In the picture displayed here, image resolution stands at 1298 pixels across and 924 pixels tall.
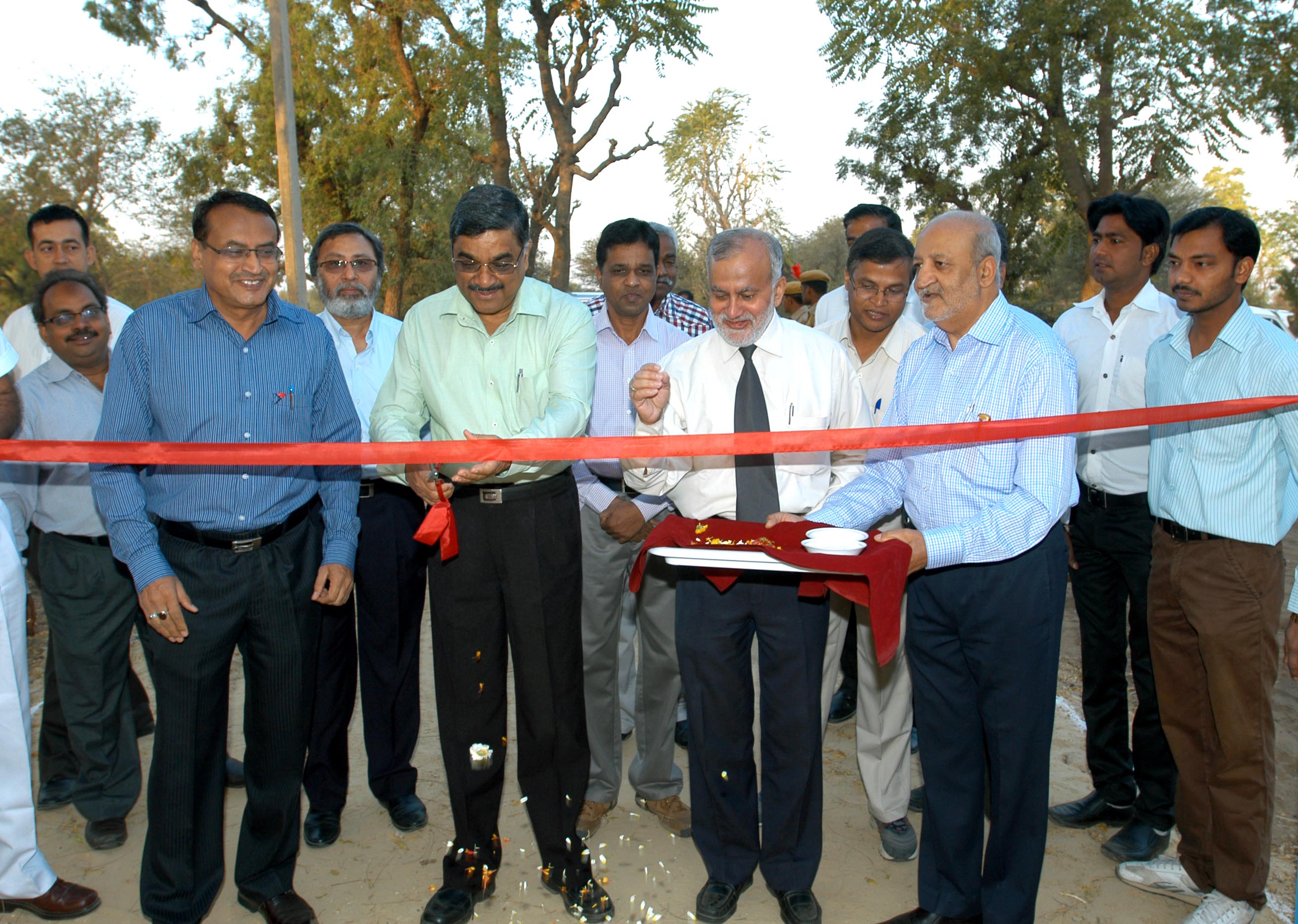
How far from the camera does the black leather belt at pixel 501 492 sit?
10.8 ft

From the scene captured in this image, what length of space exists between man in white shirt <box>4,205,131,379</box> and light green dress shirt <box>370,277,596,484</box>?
2.30 metres

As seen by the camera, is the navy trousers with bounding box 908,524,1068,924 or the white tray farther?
the navy trousers with bounding box 908,524,1068,924

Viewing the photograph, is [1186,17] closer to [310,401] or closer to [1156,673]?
[1156,673]

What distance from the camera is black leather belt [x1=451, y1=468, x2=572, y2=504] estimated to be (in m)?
3.30

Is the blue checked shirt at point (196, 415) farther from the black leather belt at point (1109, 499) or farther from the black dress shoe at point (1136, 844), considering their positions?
the black dress shoe at point (1136, 844)

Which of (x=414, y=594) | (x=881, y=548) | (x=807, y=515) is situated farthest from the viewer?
(x=414, y=594)

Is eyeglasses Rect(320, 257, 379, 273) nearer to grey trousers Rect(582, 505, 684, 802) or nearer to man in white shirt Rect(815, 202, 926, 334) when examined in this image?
grey trousers Rect(582, 505, 684, 802)

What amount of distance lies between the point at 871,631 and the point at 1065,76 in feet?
51.2

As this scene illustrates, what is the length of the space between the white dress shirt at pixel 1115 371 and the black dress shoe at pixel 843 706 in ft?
6.51

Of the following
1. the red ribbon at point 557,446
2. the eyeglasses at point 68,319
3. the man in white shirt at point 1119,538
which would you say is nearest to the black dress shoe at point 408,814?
the red ribbon at point 557,446

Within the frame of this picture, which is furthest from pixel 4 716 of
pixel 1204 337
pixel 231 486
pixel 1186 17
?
pixel 1186 17

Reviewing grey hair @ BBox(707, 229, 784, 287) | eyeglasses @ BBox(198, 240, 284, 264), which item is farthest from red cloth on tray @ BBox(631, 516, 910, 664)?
eyeglasses @ BBox(198, 240, 284, 264)

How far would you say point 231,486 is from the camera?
3125 millimetres

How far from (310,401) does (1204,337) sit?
3.25 m
